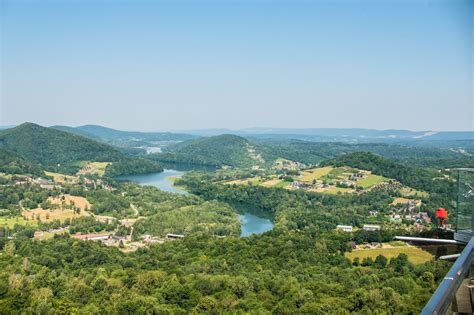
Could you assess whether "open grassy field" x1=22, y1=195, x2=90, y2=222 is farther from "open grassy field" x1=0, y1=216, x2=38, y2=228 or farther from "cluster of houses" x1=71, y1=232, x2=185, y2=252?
"cluster of houses" x1=71, y1=232, x2=185, y2=252

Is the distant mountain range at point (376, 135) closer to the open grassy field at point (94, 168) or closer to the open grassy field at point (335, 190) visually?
the open grassy field at point (335, 190)

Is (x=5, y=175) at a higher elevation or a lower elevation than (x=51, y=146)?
lower

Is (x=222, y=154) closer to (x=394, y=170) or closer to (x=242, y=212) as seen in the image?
(x=394, y=170)

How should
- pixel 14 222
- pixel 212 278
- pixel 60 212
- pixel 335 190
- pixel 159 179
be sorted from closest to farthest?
pixel 212 278 < pixel 14 222 < pixel 60 212 < pixel 335 190 < pixel 159 179

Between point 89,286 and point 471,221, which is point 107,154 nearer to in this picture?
point 89,286

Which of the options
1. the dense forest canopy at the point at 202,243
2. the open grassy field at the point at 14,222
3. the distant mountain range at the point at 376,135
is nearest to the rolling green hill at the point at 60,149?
the dense forest canopy at the point at 202,243

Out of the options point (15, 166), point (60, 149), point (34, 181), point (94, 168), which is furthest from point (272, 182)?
point (60, 149)

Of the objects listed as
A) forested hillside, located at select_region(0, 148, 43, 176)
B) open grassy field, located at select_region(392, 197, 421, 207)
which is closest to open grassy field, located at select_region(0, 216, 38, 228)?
forested hillside, located at select_region(0, 148, 43, 176)
